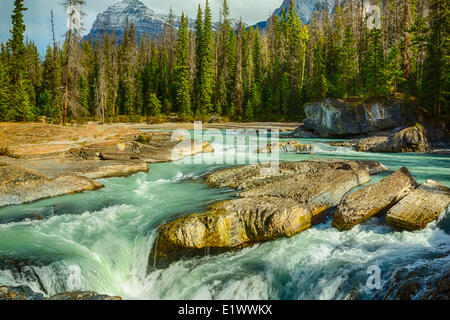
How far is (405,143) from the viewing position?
63.3 feet

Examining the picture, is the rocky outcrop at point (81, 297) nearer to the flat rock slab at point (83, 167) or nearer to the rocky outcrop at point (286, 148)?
the flat rock slab at point (83, 167)

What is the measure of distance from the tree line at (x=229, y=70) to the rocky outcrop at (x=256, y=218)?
22.1 metres

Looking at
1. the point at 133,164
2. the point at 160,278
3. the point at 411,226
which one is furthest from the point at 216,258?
the point at 133,164

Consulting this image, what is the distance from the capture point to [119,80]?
190 feet

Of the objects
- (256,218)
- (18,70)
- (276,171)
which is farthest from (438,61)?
(18,70)

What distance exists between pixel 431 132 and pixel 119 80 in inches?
2155

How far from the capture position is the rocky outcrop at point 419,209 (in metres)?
6.62

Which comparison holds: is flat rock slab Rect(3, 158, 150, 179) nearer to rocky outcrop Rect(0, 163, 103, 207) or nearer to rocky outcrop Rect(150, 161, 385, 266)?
rocky outcrop Rect(0, 163, 103, 207)

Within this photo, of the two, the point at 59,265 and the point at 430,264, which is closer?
the point at 430,264

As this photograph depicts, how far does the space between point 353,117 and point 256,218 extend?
944 inches
